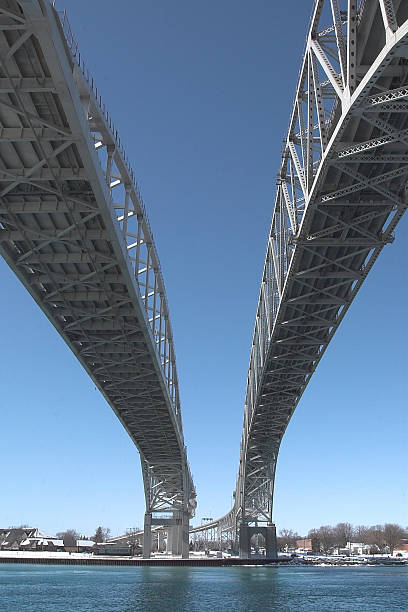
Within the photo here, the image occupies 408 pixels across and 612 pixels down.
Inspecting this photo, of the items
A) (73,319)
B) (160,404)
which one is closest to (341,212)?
(73,319)

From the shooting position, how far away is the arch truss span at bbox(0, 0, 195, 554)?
1738 centimetres

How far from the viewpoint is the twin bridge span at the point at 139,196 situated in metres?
17.0

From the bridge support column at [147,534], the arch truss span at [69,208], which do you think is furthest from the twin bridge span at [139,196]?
the bridge support column at [147,534]

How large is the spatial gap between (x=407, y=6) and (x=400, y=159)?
18.5 feet

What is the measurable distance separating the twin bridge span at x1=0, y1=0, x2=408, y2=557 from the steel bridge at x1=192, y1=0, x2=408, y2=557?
0.07m

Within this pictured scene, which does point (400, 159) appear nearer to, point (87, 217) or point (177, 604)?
point (87, 217)

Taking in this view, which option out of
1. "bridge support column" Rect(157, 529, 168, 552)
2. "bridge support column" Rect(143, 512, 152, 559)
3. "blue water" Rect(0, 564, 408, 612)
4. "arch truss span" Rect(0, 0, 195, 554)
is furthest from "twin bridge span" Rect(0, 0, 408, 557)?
"bridge support column" Rect(157, 529, 168, 552)

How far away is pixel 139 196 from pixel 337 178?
41.4 feet

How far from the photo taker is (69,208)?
24.7 meters

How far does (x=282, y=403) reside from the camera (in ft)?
190

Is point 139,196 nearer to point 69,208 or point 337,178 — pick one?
point 69,208

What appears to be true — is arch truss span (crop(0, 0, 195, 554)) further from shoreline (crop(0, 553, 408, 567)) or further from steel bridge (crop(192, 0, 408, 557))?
shoreline (crop(0, 553, 408, 567))

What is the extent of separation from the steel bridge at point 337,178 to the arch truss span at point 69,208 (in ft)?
26.1

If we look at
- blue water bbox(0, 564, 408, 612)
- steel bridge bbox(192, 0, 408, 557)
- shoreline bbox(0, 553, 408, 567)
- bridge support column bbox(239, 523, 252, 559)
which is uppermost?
steel bridge bbox(192, 0, 408, 557)
